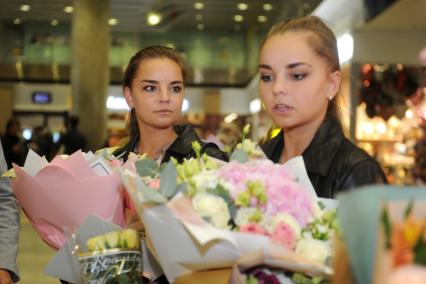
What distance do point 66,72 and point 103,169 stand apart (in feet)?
81.4

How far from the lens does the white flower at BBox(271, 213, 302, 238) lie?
143 cm

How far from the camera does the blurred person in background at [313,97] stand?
186cm

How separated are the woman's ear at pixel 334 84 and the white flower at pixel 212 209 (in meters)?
0.70

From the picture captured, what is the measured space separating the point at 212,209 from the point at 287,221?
150mm

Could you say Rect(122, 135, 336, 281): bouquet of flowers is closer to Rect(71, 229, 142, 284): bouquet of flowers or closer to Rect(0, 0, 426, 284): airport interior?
Rect(71, 229, 142, 284): bouquet of flowers

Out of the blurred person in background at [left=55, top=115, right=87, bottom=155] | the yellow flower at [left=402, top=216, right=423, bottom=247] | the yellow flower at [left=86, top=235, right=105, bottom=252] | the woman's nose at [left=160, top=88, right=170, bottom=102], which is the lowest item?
the blurred person in background at [left=55, top=115, right=87, bottom=155]

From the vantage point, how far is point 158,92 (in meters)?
2.84

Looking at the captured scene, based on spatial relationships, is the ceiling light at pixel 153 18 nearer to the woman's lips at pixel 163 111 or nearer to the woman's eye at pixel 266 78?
the woman's lips at pixel 163 111

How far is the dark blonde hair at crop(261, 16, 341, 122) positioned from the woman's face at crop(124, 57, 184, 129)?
33.2 inches

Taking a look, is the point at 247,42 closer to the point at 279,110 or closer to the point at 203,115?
the point at 203,115

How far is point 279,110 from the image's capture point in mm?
1919

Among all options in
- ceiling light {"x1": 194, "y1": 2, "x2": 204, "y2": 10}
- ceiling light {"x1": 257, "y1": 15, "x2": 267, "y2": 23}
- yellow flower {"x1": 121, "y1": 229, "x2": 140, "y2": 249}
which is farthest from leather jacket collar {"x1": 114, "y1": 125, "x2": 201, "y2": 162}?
ceiling light {"x1": 257, "y1": 15, "x2": 267, "y2": 23}

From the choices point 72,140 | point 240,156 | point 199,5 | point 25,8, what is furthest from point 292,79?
point 25,8

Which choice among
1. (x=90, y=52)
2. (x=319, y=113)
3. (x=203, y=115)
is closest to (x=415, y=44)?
(x=90, y=52)
